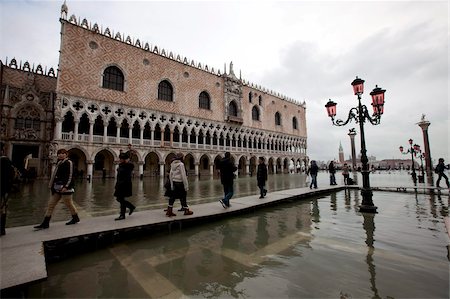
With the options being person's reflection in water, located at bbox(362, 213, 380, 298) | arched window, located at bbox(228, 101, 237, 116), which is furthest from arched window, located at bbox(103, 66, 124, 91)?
person's reflection in water, located at bbox(362, 213, 380, 298)

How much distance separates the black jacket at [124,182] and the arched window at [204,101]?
27.2 meters

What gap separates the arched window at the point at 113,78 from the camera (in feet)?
77.6

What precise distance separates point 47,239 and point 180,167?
9.37 ft

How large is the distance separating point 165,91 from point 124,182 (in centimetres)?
2506

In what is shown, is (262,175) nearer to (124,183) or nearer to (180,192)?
(180,192)

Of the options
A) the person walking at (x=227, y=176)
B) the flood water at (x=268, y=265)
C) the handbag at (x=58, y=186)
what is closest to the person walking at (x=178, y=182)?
the flood water at (x=268, y=265)

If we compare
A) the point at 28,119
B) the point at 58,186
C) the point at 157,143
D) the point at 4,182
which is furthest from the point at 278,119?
the point at 4,182

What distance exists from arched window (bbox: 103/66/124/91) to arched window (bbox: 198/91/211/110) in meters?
10.7

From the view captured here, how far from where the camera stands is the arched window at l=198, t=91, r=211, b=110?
105ft

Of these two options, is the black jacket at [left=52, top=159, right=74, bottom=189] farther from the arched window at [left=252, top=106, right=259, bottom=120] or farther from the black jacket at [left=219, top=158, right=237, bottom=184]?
the arched window at [left=252, top=106, right=259, bottom=120]

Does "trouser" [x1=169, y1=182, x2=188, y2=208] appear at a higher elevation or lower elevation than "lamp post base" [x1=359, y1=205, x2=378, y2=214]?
higher

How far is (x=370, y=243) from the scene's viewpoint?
398cm

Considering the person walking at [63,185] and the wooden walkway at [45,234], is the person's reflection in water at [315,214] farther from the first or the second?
the person walking at [63,185]

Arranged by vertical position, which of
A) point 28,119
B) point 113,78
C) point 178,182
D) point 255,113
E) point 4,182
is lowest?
point 178,182
